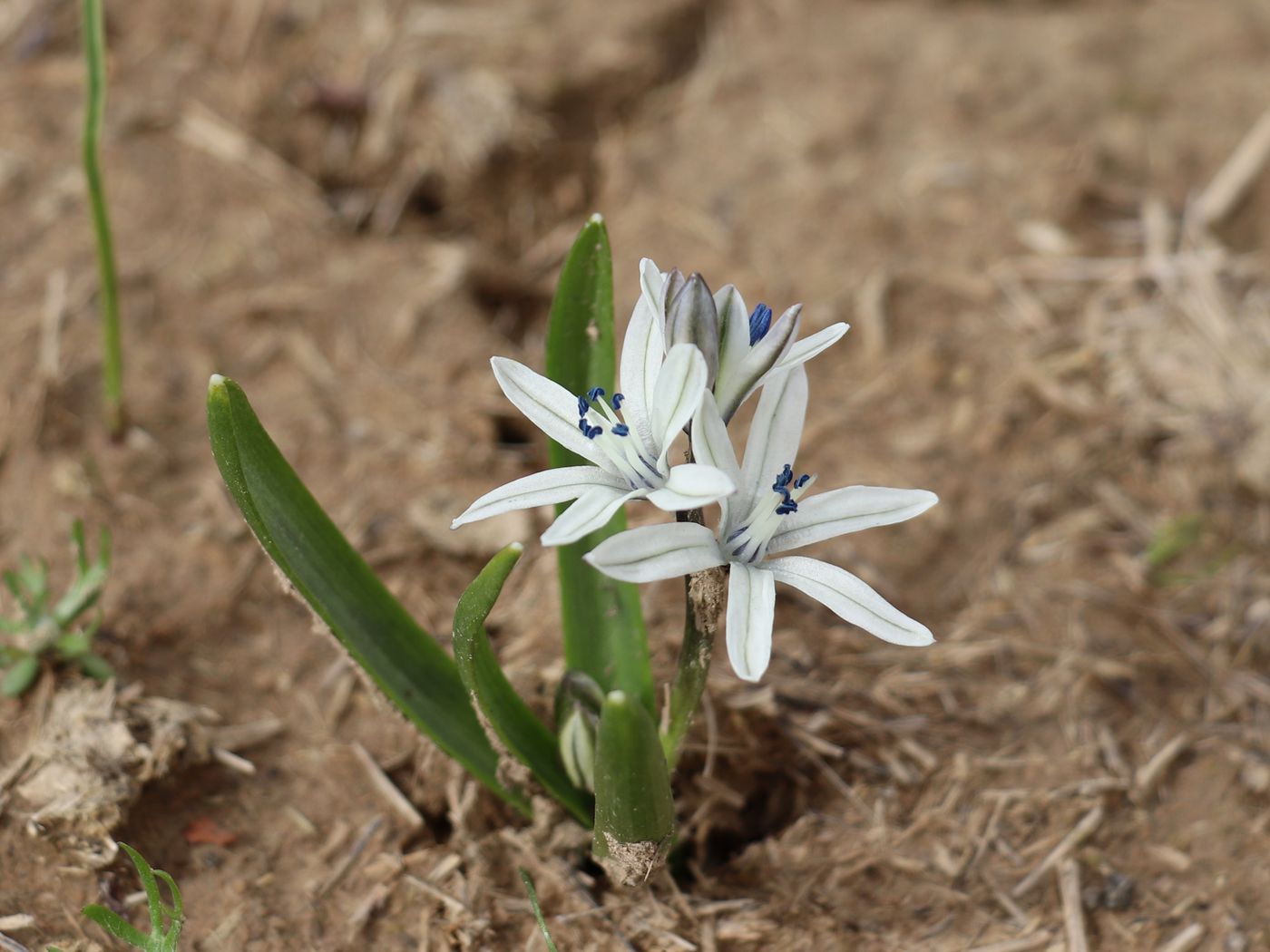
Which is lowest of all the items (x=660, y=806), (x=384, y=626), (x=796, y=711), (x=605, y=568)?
(x=796, y=711)

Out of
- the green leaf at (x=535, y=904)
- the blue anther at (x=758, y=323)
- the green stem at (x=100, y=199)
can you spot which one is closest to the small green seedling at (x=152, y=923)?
the green leaf at (x=535, y=904)

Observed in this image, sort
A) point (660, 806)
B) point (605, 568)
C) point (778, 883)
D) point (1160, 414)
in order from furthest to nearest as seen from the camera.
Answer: point (1160, 414), point (778, 883), point (660, 806), point (605, 568)

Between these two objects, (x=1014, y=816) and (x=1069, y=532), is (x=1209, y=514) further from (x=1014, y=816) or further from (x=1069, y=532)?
(x=1014, y=816)

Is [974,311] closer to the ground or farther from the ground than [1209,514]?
farther from the ground

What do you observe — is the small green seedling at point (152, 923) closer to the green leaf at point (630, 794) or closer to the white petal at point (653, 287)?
the green leaf at point (630, 794)

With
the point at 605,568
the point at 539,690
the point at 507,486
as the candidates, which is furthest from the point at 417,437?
the point at 605,568
